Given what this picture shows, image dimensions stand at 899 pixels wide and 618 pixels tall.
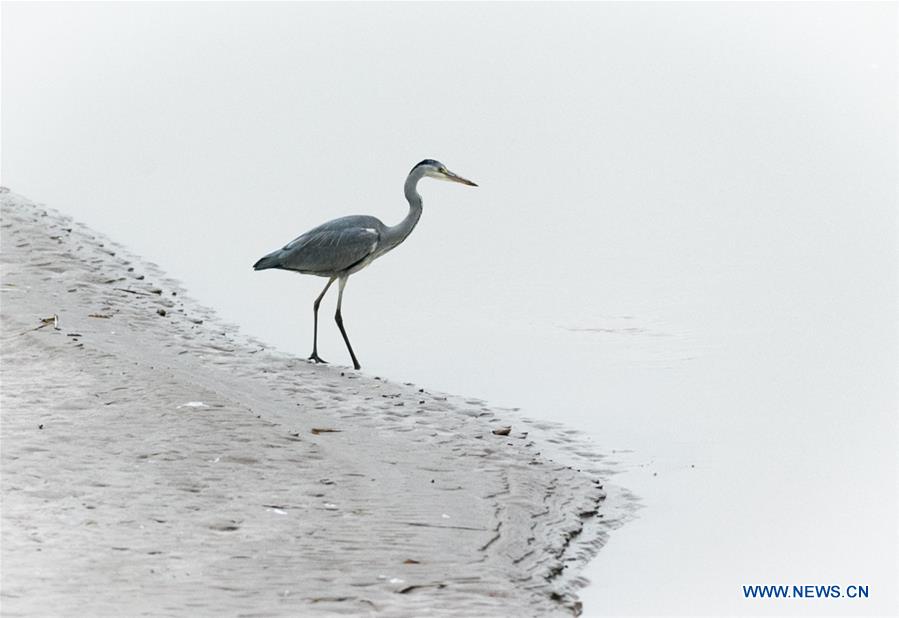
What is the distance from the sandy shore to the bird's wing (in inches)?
30.7

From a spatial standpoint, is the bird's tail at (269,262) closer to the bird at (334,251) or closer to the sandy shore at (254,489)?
the bird at (334,251)

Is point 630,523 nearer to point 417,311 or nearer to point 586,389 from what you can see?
point 586,389

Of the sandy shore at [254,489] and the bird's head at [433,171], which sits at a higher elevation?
the bird's head at [433,171]

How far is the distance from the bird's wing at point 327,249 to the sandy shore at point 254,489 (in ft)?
Result: 2.56

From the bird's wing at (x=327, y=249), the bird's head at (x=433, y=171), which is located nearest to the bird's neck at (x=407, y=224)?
the bird's head at (x=433, y=171)

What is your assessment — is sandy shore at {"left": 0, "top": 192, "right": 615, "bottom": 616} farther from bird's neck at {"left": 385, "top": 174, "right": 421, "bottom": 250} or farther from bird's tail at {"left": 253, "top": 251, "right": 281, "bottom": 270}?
bird's neck at {"left": 385, "top": 174, "right": 421, "bottom": 250}

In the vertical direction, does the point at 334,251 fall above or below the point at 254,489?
above

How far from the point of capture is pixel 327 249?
1077 centimetres

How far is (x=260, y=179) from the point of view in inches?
666

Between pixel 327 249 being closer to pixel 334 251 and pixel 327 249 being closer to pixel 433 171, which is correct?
pixel 334 251

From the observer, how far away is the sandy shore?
6.11 meters

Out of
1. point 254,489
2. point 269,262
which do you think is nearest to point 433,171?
point 269,262

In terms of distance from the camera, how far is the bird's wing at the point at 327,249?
35.3 ft

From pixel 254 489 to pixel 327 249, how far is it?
3731 millimetres
